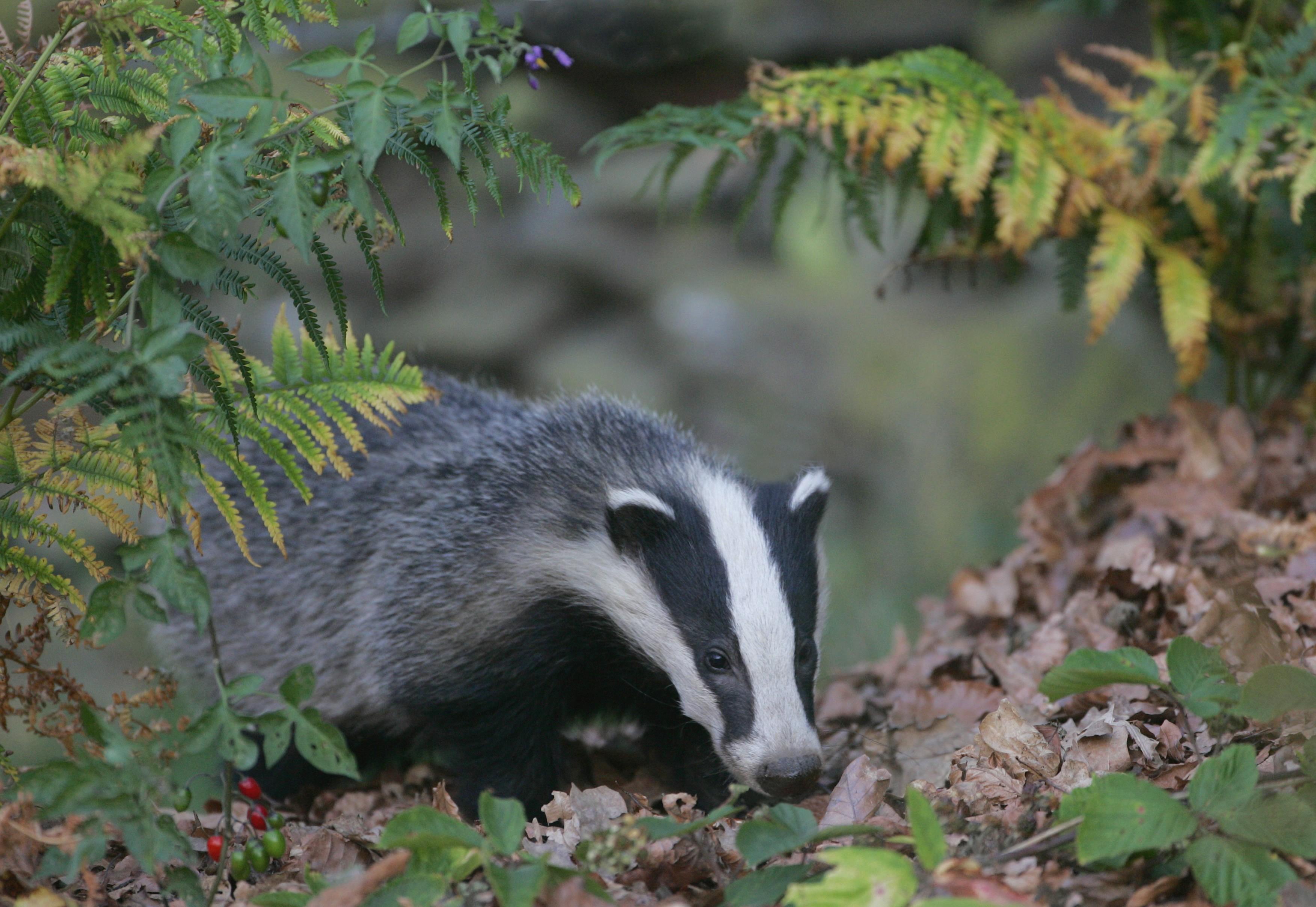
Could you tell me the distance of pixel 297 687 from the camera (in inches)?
101

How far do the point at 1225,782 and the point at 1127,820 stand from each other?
0.27 metres

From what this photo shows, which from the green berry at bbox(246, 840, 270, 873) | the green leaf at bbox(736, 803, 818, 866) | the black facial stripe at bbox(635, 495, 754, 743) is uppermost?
the green leaf at bbox(736, 803, 818, 866)

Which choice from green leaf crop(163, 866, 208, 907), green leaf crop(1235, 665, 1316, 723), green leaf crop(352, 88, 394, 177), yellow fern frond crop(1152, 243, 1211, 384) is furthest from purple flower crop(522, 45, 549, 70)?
yellow fern frond crop(1152, 243, 1211, 384)

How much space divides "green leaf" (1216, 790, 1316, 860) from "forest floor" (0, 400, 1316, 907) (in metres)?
0.11

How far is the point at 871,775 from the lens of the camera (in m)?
3.38

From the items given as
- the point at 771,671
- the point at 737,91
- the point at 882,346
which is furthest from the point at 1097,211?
the point at 737,91

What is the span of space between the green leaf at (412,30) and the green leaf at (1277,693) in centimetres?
244

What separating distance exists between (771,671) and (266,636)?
2.35 m

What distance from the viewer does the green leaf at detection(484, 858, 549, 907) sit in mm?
2252

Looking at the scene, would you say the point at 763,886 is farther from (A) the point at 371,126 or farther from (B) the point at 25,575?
(B) the point at 25,575

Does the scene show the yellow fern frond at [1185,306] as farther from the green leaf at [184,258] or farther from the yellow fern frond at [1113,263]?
the green leaf at [184,258]

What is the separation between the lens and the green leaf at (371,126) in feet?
8.18

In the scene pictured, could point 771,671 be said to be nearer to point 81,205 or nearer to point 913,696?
point 913,696

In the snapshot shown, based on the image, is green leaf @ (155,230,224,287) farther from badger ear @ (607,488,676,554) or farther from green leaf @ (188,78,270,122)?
badger ear @ (607,488,676,554)
